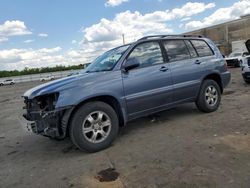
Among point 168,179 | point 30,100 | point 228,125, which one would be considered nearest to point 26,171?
point 30,100

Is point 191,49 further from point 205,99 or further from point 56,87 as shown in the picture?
point 56,87

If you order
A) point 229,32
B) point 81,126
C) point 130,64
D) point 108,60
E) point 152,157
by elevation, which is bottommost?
point 152,157

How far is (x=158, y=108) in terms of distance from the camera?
242 inches

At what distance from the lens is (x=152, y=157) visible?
4.62 meters

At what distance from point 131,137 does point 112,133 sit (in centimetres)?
66

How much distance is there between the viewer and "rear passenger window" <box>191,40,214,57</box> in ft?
23.3

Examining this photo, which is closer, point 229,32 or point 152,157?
point 152,157

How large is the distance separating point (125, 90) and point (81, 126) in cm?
110

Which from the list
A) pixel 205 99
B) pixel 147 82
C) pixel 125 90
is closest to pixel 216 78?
pixel 205 99

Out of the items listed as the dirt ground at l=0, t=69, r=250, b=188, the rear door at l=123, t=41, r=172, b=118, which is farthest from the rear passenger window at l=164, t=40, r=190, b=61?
the dirt ground at l=0, t=69, r=250, b=188

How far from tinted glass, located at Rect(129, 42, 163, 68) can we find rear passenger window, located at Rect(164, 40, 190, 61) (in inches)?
10.5

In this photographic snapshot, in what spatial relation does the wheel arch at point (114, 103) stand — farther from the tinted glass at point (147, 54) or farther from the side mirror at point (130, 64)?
the tinted glass at point (147, 54)

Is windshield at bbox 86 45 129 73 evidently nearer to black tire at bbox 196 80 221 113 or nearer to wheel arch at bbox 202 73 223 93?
black tire at bbox 196 80 221 113

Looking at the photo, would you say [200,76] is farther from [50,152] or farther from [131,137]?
[50,152]
